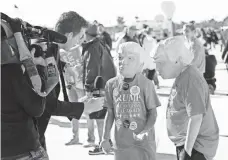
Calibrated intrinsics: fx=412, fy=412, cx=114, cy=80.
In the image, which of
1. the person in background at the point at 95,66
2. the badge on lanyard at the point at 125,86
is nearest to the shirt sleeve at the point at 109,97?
the badge on lanyard at the point at 125,86

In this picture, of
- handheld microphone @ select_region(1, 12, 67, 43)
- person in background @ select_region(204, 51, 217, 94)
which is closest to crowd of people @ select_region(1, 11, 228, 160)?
handheld microphone @ select_region(1, 12, 67, 43)

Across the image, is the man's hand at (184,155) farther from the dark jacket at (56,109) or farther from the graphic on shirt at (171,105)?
the dark jacket at (56,109)

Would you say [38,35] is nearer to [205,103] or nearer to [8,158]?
[8,158]

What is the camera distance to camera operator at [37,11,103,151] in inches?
99.2

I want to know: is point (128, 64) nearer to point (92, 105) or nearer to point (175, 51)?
point (175, 51)

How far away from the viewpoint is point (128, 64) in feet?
10.6

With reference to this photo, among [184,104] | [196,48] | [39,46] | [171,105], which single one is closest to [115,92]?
[171,105]

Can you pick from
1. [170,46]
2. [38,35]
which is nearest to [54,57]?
[38,35]

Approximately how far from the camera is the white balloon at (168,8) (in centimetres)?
1828

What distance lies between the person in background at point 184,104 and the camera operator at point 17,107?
1046mm

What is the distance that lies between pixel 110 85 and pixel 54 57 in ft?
3.22

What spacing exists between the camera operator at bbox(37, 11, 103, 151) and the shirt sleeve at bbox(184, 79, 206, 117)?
59 cm

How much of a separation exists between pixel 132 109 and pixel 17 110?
4.09ft

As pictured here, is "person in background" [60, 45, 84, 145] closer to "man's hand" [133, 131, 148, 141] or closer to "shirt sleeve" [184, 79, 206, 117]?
A: "man's hand" [133, 131, 148, 141]
